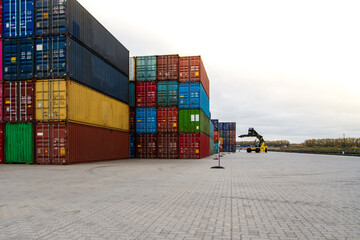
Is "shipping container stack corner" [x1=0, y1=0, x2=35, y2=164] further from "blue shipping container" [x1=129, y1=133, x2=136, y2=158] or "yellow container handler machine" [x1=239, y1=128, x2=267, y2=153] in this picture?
"yellow container handler machine" [x1=239, y1=128, x2=267, y2=153]

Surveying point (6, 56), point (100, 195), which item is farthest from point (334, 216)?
point (6, 56)

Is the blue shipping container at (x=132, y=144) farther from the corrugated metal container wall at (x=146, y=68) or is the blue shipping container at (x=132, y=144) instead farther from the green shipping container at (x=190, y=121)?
the corrugated metal container wall at (x=146, y=68)

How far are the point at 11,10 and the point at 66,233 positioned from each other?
22.6 meters

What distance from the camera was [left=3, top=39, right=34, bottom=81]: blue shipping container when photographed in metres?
21.3

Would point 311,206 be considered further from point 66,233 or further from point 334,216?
point 66,233

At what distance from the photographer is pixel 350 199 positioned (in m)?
8.14

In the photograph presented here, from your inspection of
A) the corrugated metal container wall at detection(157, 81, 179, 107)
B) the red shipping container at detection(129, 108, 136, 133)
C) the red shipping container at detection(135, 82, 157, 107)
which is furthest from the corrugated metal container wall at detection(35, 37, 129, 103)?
the corrugated metal container wall at detection(157, 81, 179, 107)

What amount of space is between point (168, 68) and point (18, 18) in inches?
614

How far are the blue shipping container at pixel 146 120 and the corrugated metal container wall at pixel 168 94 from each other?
1407 millimetres

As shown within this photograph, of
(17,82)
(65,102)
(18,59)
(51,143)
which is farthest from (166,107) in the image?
(18,59)

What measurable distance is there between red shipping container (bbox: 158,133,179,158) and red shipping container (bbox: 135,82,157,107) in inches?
155

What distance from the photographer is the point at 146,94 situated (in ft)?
109

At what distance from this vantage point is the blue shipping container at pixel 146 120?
1287 inches

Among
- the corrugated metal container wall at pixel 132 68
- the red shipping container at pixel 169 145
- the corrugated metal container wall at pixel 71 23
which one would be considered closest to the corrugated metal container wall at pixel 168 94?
the red shipping container at pixel 169 145
